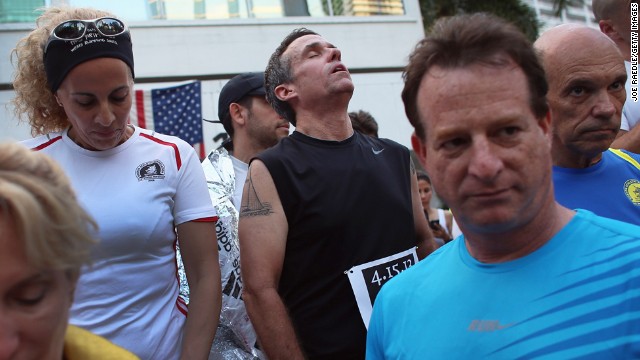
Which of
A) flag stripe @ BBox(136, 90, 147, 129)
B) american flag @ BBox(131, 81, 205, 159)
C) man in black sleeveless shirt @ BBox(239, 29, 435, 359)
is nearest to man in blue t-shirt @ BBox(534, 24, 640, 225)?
man in black sleeveless shirt @ BBox(239, 29, 435, 359)

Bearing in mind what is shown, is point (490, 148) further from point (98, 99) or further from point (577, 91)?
point (98, 99)

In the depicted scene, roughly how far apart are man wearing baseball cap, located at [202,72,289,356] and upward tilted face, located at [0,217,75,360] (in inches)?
74.4

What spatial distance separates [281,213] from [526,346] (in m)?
1.41

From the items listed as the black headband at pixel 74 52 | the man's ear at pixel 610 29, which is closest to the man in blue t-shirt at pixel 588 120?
the man's ear at pixel 610 29

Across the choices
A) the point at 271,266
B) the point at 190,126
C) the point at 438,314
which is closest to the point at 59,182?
the point at 438,314

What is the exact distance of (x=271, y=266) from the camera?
9.09 ft

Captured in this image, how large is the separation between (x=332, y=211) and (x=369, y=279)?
1.04ft

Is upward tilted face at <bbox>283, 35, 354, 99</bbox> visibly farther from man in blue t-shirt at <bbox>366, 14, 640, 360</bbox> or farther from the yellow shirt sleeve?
the yellow shirt sleeve

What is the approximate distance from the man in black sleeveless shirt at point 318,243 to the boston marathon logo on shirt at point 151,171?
1.30ft

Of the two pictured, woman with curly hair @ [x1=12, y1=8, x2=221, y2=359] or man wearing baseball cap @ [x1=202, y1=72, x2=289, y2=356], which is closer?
woman with curly hair @ [x1=12, y1=8, x2=221, y2=359]

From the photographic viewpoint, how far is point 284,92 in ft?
10.6

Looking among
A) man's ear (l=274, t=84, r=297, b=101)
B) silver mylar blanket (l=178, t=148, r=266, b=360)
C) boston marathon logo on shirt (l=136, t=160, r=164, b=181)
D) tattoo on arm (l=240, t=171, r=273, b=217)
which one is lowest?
silver mylar blanket (l=178, t=148, r=266, b=360)

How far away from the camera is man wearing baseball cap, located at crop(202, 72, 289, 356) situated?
10.8 ft

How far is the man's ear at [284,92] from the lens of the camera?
3.20 m
